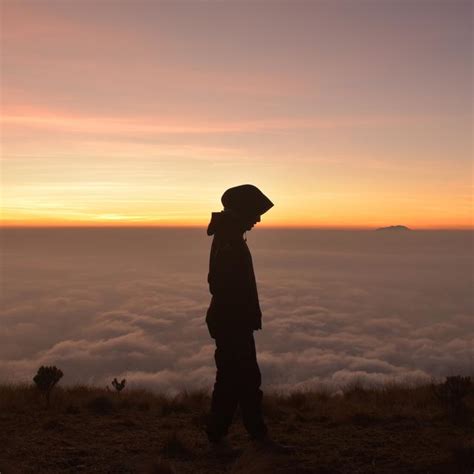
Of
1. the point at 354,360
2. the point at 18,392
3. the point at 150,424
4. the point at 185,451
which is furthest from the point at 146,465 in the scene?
the point at 354,360

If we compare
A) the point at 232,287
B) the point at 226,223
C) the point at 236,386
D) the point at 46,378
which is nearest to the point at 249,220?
the point at 226,223

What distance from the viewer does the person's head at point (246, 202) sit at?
20.9 feet

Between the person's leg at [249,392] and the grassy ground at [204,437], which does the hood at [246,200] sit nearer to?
the person's leg at [249,392]

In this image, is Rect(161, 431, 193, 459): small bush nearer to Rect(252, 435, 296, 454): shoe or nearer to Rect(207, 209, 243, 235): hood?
Rect(252, 435, 296, 454): shoe

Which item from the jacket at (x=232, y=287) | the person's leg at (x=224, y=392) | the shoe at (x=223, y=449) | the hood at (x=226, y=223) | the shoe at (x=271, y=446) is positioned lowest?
the shoe at (x=223, y=449)

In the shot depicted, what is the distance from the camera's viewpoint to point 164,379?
344 ft

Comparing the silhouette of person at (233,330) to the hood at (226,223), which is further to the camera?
the hood at (226,223)

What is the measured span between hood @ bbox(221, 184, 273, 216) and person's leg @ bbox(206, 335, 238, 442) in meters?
1.57

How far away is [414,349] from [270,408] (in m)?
148

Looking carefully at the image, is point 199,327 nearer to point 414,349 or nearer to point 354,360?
point 354,360

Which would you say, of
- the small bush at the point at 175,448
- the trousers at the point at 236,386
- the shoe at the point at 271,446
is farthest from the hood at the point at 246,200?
Result: the small bush at the point at 175,448

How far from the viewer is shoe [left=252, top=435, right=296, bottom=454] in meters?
5.74

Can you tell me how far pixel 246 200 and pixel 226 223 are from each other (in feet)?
1.26

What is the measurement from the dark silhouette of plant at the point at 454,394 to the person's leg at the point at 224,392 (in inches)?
130
